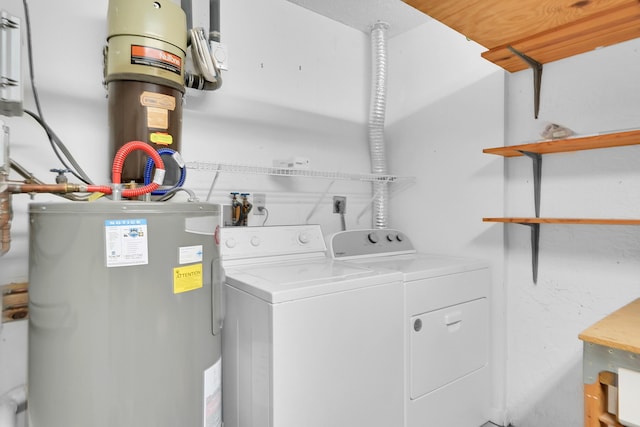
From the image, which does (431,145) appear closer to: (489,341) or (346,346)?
(489,341)

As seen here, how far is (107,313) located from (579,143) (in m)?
1.83

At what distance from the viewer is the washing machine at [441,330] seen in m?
1.55

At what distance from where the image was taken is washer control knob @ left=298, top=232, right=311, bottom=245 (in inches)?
74.5

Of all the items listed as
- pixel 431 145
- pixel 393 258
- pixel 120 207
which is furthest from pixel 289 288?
pixel 431 145

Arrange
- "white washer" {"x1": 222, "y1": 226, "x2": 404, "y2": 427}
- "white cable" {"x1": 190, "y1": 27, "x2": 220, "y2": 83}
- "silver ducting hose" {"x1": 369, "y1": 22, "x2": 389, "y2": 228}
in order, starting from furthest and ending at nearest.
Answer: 1. "silver ducting hose" {"x1": 369, "y1": 22, "x2": 389, "y2": 228}
2. "white cable" {"x1": 190, "y1": 27, "x2": 220, "y2": 83}
3. "white washer" {"x1": 222, "y1": 226, "x2": 404, "y2": 427}

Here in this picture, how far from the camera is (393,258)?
204 cm

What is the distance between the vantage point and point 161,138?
140 centimetres

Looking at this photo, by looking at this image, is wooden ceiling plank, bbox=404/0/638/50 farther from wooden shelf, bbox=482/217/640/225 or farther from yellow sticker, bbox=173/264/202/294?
yellow sticker, bbox=173/264/202/294

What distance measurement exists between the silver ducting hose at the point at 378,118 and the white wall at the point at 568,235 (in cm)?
75

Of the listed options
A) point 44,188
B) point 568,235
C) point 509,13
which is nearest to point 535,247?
point 568,235

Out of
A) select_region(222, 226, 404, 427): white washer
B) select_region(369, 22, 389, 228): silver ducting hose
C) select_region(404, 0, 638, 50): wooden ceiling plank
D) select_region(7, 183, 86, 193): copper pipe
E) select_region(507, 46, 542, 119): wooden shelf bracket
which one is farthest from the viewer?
select_region(369, 22, 389, 228): silver ducting hose

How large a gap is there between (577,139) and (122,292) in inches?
67.7

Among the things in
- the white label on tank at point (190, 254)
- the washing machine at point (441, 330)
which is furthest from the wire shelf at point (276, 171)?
the white label on tank at point (190, 254)

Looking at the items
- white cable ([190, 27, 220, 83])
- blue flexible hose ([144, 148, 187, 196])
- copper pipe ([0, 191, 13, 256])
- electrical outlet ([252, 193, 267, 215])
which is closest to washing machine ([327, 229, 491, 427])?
electrical outlet ([252, 193, 267, 215])
